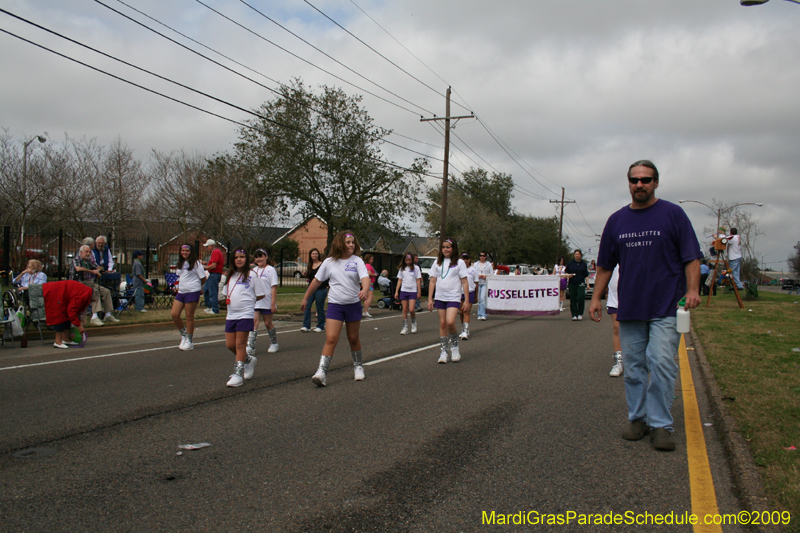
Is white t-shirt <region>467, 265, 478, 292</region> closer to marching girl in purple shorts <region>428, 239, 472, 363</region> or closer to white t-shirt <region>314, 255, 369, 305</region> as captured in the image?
marching girl in purple shorts <region>428, 239, 472, 363</region>

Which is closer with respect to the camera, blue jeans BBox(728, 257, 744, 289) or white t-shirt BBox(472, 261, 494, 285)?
blue jeans BBox(728, 257, 744, 289)

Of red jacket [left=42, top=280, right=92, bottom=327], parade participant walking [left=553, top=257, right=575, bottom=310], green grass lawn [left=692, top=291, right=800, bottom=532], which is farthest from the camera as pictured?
parade participant walking [left=553, top=257, right=575, bottom=310]

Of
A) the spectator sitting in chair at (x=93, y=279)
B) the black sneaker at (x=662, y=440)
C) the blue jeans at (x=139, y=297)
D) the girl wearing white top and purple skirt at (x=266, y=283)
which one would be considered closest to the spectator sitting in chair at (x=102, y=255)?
the spectator sitting in chair at (x=93, y=279)

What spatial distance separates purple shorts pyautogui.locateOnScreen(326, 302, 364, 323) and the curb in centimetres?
388

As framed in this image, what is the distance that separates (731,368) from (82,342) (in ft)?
34.2

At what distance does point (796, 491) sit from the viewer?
3.53 metres

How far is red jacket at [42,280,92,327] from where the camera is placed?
33.8 feet

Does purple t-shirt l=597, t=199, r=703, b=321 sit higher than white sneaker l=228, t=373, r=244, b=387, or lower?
higher

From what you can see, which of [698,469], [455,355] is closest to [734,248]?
[455,355]

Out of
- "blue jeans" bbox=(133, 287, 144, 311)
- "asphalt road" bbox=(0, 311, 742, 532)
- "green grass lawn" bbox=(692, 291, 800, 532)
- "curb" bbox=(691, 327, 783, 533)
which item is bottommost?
"asphalt road" bbox=(0, 311, 742, 532)

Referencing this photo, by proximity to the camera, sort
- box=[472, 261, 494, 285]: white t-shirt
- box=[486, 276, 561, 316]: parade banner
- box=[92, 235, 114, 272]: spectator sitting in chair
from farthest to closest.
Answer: box=[486, 276, 561, 316]: parade banner → box=[472, 261, 494, 285]: white t-shirt → box=[92, 235, 114, 272]: spectator sitting in chair

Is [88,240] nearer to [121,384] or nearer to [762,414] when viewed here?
[121,384]

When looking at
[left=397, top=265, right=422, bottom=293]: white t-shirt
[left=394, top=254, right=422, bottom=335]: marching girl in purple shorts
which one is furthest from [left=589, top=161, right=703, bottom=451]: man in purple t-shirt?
[left=397, top=265, right=422, bottom=293]: white t-shirt

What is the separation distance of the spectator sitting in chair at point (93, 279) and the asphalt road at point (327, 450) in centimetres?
491
